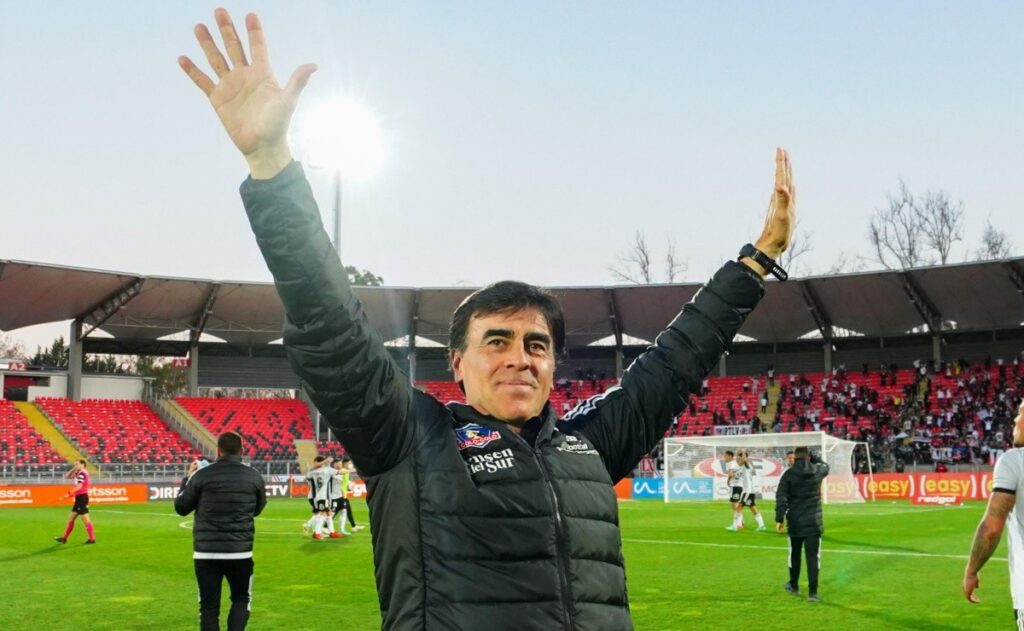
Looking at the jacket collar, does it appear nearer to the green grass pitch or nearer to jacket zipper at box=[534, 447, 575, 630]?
jacket zipper at box=[534, 447, 575, 630]

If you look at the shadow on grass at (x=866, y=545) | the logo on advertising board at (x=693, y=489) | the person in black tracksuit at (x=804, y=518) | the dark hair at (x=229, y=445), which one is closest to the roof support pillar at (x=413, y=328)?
the logo on advertising board at (x=693, y=489)

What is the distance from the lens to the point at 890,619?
11.0 meters

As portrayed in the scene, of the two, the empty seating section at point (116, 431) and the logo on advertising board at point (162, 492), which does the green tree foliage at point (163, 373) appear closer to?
the empty seating section at point (116, 431)

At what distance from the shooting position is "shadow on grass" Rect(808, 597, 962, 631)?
34.4ft

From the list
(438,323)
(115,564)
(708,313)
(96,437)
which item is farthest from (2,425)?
(708,313)

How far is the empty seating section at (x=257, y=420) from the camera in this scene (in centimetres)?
5212

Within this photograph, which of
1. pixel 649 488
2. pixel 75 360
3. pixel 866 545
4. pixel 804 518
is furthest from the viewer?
pixel 75 360

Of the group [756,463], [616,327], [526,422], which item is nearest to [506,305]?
[526,422]

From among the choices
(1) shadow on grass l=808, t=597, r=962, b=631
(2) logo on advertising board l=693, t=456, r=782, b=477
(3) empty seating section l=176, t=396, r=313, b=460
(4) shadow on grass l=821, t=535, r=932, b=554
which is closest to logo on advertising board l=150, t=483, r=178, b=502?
(3) empty seating section l=176, t=396, r=313, b=460

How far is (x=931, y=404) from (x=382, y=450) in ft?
162

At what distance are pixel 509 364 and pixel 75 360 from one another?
54214 millimetres

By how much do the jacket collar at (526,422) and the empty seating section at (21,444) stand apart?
144ft

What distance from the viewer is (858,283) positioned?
4862 cm

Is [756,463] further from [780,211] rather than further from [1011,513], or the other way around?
[780,211]
